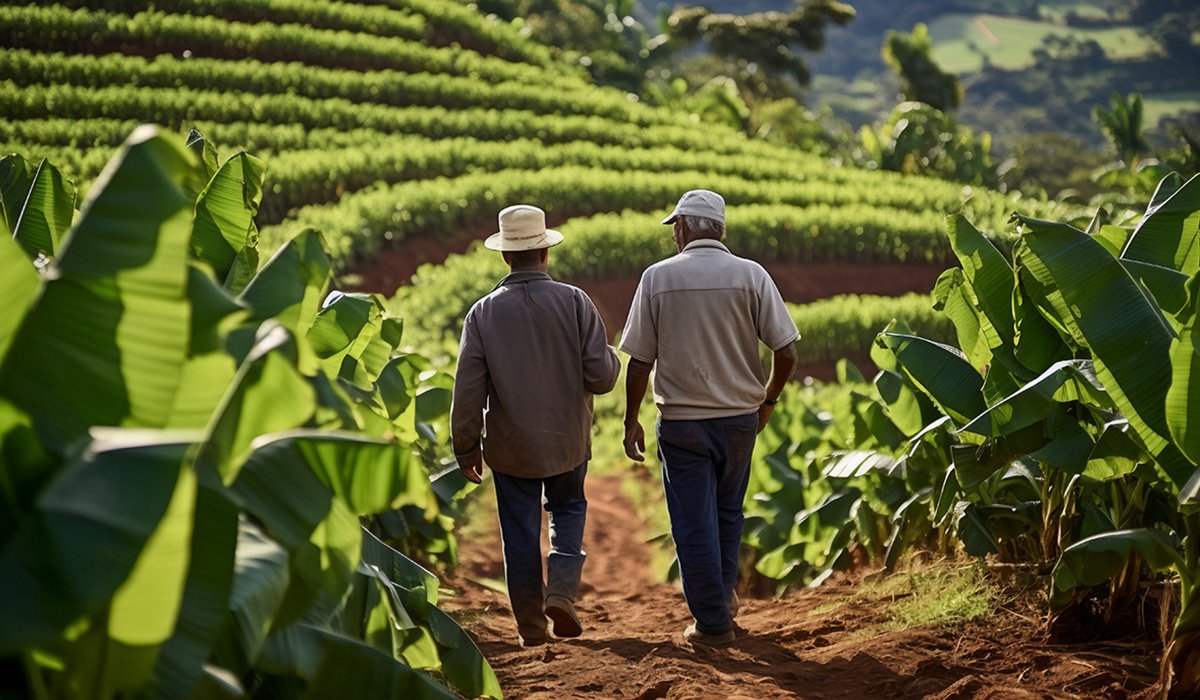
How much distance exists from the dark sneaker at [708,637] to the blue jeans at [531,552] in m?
0.47

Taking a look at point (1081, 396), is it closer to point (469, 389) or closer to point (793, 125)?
point (469, 389)

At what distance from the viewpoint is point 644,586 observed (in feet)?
25.7

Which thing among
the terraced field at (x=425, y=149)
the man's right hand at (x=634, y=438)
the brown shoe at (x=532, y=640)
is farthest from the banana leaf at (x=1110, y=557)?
the terraced field at (x=425, y=149)

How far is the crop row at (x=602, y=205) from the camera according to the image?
1606cm

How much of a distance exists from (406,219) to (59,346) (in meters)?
14.8

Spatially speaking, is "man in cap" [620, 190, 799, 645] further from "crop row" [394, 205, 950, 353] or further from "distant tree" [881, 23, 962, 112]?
"distant tree" [881, 23, 962, 112]

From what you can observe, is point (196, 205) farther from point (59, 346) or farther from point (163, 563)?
point (163, 563)

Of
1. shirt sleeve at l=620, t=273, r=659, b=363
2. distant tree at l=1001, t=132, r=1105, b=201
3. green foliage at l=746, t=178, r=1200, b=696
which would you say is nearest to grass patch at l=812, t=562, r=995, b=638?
green foliage at l=746, t=178, r=1200, b=696

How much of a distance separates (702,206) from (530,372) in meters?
0.92

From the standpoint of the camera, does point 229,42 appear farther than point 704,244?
Yes

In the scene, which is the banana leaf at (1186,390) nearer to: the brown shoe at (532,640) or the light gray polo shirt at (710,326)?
the light gray polo shirt at (710,326)

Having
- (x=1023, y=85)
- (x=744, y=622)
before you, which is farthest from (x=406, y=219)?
(x=1023, y=85)

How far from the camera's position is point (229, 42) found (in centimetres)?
2373

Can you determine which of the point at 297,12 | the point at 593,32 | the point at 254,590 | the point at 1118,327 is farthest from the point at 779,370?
the point at 593,32
